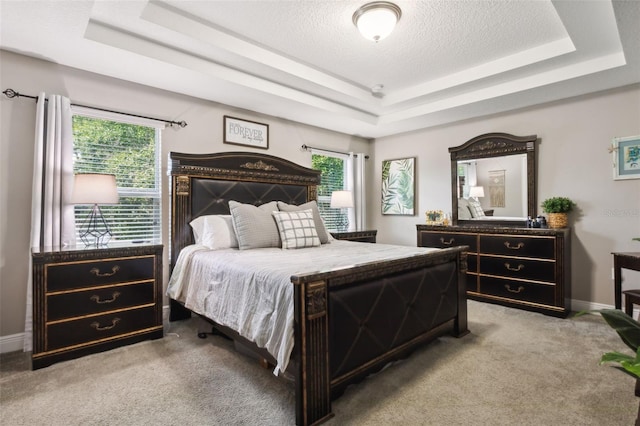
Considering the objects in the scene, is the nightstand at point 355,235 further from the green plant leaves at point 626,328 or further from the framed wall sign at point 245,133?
the green plant leaves at point 626,328

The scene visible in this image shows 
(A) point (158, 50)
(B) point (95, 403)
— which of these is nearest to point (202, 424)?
(B) point (95, 403)

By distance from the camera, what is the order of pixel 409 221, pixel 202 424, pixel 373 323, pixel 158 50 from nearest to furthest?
pixel 202 424 → pixel 373 323 → pixel 158 50 → pixel 409 221

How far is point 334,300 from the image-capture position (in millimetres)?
1756

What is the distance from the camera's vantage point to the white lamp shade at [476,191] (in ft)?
14.2

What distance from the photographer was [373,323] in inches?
77.5

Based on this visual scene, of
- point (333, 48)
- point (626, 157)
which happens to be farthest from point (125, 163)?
point (626, 157)

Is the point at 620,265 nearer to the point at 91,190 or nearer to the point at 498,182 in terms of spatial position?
the point at 498,182

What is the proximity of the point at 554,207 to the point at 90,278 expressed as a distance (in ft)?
14.7

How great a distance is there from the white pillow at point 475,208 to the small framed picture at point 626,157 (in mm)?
1377

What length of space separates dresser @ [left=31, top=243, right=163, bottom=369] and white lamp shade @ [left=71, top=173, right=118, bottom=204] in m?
0.39

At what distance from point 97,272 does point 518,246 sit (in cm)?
405

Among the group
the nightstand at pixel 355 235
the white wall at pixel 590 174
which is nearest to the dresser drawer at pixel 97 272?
the nightstand at pixel 355 235

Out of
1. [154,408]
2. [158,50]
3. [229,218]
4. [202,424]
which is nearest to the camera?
[202,424]

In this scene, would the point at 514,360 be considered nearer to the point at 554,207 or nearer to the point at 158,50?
the point at 554,207
